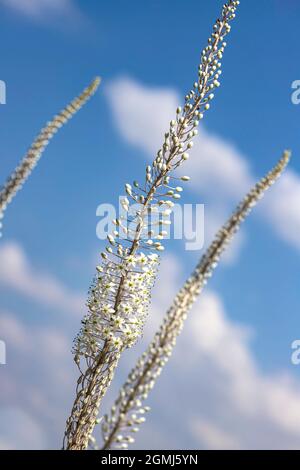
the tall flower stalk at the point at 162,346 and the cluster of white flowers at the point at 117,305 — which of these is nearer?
the tall flower stalk at the point at 162,346

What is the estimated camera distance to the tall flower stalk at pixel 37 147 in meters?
8.43

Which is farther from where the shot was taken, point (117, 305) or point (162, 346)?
point (117, 305)

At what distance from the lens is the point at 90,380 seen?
11688mm

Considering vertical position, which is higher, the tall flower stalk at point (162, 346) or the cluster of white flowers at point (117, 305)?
the cluster of white flowers at point (117, 305)

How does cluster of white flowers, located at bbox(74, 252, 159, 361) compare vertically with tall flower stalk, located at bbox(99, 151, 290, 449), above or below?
above

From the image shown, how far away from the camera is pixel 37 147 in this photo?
867 centimetres

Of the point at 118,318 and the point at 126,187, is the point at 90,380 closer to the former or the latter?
the point at 118,318

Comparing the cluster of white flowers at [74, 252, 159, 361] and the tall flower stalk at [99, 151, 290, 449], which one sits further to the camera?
the cluster of white flowers at [74, 252, 159, 361]

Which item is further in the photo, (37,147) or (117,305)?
(117,305)

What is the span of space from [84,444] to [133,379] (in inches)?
152

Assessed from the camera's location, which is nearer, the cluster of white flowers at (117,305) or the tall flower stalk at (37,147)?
the tall flower stalk at (37,147)

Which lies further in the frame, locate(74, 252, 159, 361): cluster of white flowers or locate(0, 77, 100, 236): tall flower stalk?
locate(74, 252, 159, 361): cluster of white flowers

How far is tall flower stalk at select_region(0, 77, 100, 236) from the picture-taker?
27.7 feet
